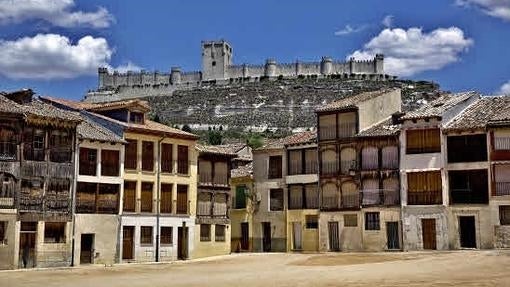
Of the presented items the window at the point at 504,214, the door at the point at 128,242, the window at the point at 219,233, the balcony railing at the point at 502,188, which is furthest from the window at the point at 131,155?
the window at the point at 504,214

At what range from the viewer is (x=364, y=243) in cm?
5494

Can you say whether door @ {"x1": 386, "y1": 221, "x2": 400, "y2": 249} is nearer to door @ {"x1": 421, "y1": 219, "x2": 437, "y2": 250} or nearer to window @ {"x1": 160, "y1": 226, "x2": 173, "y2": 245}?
door @ {"x1": 421, "y1": 219, "x2": 437, "y2": 250}

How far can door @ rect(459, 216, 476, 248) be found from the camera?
50344 millimetres

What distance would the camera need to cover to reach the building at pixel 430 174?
5100cm

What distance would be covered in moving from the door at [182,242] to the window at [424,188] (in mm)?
15793

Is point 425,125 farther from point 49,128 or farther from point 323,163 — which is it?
point 49,128

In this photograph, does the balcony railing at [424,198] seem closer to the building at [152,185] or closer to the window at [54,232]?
the building at [152,185]

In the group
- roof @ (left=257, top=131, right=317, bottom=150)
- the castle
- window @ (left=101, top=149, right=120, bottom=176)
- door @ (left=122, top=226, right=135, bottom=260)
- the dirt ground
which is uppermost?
the castle

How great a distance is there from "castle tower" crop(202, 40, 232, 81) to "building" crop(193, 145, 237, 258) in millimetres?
127584

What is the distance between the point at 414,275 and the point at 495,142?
20.5 metres

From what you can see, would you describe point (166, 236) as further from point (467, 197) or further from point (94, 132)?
point (467, 197)

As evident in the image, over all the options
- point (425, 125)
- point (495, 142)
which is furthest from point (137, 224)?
point (495, 142)

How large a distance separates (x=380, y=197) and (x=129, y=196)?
1767 centimetres

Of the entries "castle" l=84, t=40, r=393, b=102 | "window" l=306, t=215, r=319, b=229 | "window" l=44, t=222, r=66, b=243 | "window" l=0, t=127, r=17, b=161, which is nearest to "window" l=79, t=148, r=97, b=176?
"window" l=44, t=222, r=66, b=243
